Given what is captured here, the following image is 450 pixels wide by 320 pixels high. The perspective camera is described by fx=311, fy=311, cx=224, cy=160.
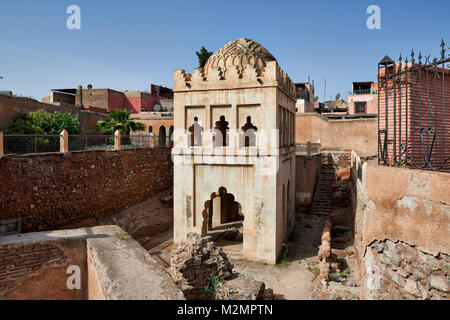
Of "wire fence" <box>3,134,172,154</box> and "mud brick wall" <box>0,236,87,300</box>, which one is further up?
"wire fence" <box>3,134,172,154</box>

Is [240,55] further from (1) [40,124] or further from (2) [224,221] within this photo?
(1) [40,124]

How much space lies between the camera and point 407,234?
4820 mm

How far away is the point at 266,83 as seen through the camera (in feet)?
34.7

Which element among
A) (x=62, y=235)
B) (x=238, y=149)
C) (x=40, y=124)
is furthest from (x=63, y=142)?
(x=238, y=149)

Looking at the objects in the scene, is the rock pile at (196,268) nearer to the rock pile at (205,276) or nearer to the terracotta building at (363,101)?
the rock pile at (205,276)

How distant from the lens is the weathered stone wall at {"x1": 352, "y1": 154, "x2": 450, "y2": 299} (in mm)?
4309

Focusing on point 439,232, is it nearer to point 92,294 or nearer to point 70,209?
point 92,294

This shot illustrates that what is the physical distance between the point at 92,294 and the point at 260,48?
10979mm

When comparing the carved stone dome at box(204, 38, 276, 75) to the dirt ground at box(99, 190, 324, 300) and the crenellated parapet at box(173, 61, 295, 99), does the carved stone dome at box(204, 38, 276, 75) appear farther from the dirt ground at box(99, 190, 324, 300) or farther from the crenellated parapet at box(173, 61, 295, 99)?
the dirt ground at box(99, 190, 324, 300)

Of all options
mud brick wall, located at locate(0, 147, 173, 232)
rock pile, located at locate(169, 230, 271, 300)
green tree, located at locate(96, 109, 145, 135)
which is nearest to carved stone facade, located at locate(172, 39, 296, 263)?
rock pile, located at locate(169, 230, 271, 300)

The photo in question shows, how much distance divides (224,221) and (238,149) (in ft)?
18.1

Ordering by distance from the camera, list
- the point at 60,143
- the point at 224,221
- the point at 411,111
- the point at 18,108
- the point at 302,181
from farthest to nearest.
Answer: the point at 18,108
the point at 302,181
the point at 224,221
the point at 60,143
the point at 411,111

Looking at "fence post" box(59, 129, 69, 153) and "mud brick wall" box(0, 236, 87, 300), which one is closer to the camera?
"mud brick wall" box(0, 236, 87, 300)

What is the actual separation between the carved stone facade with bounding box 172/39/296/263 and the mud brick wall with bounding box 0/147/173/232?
510 centimetres
